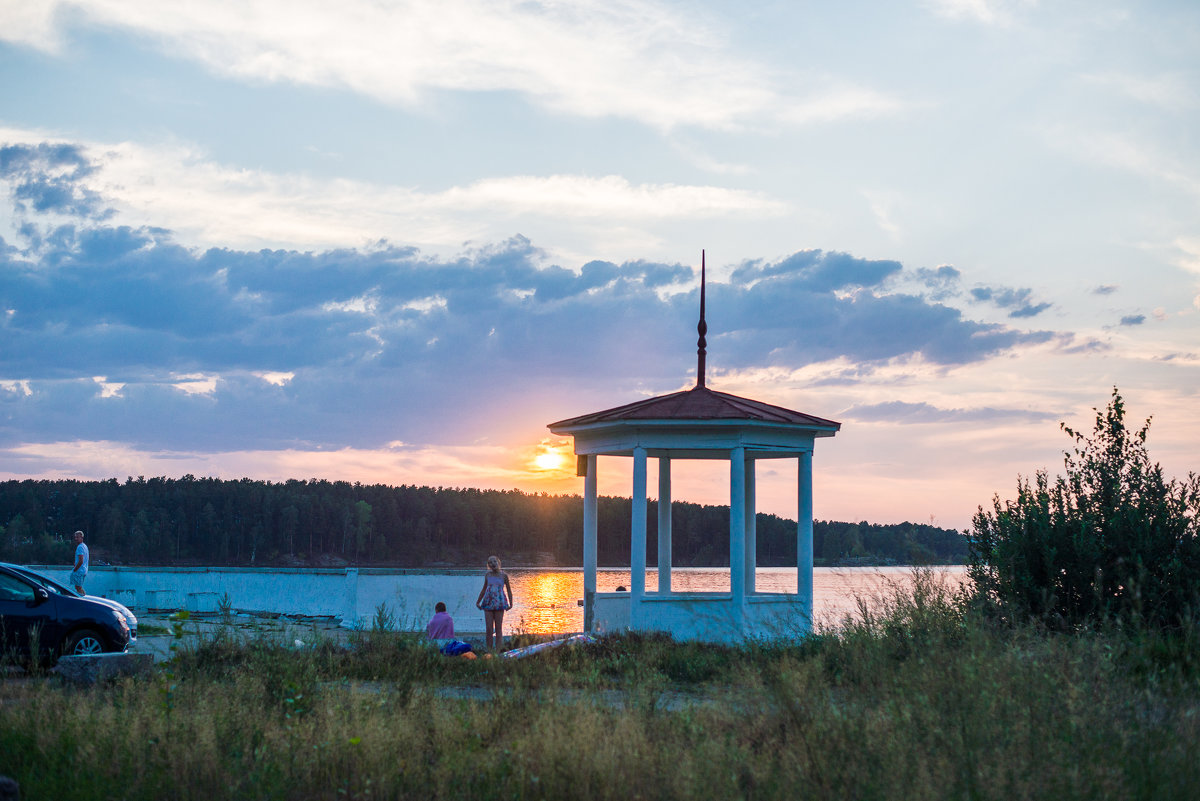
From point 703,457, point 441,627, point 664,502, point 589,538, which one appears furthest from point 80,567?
point 703,457

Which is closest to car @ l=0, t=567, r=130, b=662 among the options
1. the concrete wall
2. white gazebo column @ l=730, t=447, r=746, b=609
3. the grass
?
the grass

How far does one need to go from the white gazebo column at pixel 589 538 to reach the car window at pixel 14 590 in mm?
8277

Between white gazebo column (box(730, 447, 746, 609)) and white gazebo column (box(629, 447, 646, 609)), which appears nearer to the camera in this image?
white gazebo column (box(629, 447, 646, 609))

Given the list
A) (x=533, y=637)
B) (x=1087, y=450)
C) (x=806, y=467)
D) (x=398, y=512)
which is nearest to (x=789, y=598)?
(x=806, y=467)

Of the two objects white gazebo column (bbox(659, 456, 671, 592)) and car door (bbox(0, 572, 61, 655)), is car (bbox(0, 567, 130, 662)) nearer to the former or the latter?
car door (bbox(0, 572, 61, 655))

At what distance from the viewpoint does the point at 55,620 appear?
13.6 m

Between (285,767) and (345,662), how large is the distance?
17.0 ft

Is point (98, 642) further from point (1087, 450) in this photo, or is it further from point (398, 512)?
point (398, 512)

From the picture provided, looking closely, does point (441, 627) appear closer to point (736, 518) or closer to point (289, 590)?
point (736, 518)

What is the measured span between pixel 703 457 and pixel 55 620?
1014 centimetres

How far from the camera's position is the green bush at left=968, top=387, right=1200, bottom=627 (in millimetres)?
11508

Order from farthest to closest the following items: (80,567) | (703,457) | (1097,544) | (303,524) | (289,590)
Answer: (303,524) < (289,590) < (80,567) < (703,457) < (1097,544)

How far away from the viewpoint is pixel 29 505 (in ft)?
318

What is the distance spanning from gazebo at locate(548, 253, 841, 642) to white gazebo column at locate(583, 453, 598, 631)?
2cm
